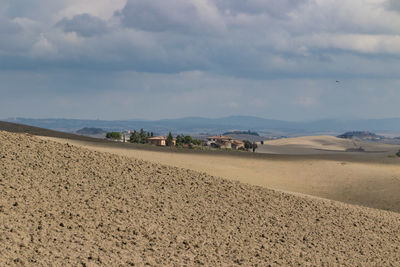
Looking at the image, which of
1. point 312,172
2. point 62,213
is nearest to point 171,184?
point 62,213

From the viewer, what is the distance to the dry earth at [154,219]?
11.8m

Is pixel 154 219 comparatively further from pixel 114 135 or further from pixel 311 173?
pixel 114 135

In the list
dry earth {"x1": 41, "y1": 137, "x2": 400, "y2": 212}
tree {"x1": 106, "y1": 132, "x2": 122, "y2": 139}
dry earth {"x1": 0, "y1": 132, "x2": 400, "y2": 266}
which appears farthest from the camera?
tree {"x1": 106, "y1": 132, "x2": 122, "y2": 139}

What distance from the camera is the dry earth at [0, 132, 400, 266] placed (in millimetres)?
11781

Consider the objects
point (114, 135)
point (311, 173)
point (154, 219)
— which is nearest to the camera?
point (154, 219)

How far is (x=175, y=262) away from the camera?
1173 cm

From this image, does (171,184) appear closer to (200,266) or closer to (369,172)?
(200,266)

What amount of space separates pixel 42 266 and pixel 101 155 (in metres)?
11.7

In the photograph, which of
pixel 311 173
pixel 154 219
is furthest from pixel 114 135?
pixel 154 219

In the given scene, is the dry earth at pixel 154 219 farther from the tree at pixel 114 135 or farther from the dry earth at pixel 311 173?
the tree at pixel 114 135

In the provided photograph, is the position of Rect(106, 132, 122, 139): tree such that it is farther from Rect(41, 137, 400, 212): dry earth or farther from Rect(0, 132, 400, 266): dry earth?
Rect(0, 132, 400, 266): dry earth

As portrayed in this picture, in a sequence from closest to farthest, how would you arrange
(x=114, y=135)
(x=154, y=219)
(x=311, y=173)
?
(x=154, y=219) < (x=311, y=173) < (x=114, y=135)

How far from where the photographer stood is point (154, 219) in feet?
48.0

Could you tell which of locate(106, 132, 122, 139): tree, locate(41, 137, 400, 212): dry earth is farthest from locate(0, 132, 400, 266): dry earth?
locate(106, 132, 122, 139): tree
